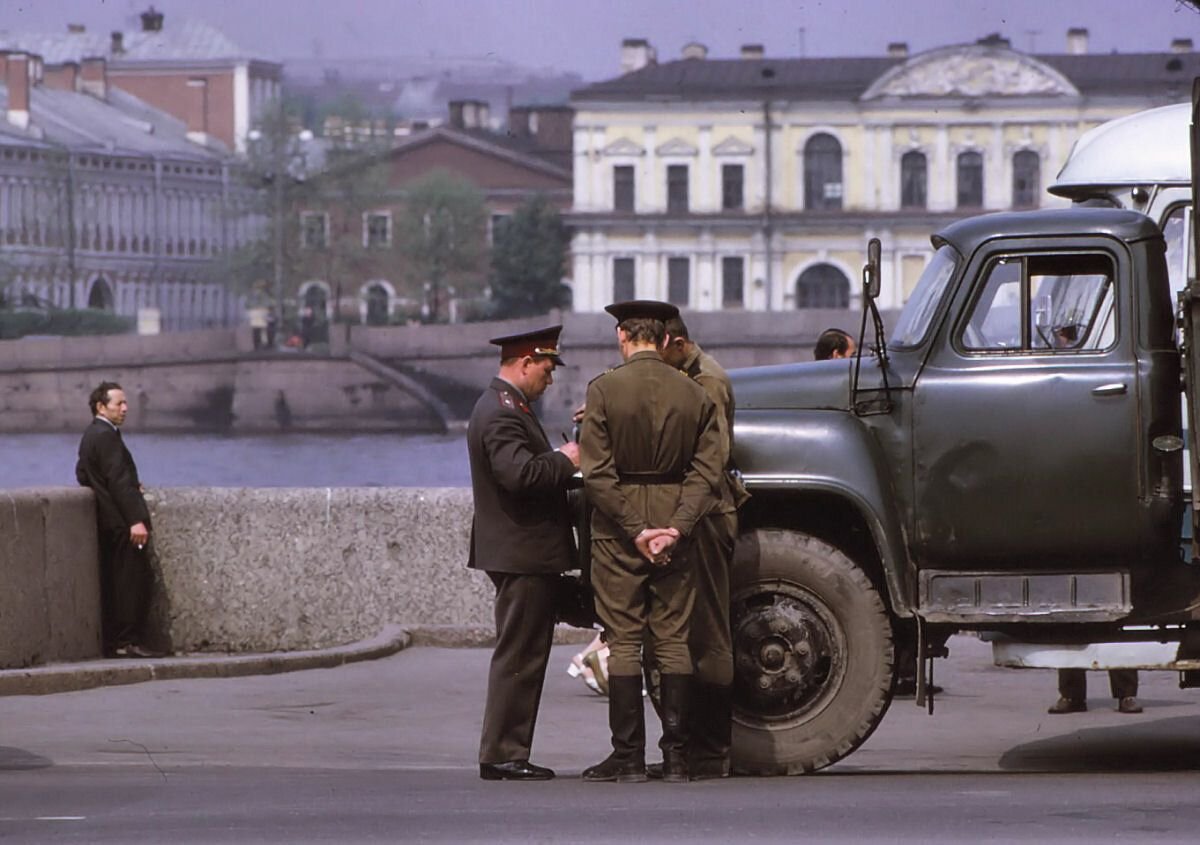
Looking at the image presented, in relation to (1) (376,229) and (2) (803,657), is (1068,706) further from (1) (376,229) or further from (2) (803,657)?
(1) (376,229)

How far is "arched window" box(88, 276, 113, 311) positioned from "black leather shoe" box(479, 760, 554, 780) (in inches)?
4027

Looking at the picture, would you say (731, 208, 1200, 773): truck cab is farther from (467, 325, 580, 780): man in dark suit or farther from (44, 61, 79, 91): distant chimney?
(44, 61, 79, 91): distant chimney

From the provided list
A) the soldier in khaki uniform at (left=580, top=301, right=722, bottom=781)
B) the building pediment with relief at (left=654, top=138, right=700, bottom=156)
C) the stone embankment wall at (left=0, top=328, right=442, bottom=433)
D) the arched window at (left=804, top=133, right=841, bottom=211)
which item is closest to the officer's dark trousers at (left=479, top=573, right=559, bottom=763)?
the soldier in khaki uniform at (left=580, top=301, right=722, bottom=781)

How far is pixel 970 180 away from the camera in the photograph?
118m

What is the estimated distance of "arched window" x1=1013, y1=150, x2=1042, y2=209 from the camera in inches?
4557

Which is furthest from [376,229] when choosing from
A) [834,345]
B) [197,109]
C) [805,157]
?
[834,345]

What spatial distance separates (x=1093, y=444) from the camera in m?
10.1

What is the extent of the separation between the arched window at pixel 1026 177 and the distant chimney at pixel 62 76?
140 feet

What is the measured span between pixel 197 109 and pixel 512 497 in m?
122

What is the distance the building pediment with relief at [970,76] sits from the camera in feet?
378

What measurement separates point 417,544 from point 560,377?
8232 cm

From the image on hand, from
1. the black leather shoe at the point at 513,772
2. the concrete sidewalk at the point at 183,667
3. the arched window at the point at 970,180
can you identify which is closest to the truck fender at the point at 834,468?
the black leather shoe at the point at 513,772

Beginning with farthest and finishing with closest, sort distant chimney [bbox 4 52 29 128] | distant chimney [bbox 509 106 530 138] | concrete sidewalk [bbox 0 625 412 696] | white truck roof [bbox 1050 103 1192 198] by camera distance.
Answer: distant chimney [bbox 509 106 530 138] < distant chimney [bbox 4 52 29 128] < concrete sidewalk [bbox 0 625 412 696] < white truck roof [bbox 1050 103 1192 198]

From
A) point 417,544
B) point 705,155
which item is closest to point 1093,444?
point 417,544
